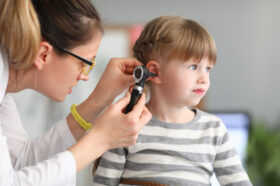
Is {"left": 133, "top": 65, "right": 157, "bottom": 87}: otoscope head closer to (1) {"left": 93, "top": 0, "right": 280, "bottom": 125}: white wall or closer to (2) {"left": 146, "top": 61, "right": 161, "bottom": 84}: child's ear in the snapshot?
(2) {"left": 146, "top": 61, "right": 161, "bottom": 84}: child's ear

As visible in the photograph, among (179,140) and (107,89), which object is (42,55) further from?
(179,140)

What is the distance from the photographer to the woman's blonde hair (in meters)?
0.90

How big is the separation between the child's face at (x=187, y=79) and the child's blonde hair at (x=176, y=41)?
2cm

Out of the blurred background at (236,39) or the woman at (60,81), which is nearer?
the woman at (60,81)

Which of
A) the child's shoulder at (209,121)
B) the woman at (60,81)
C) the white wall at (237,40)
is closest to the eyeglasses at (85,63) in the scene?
the woman at (60,81)

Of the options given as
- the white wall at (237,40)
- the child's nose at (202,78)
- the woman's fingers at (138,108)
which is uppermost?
the child's nose at (202,78)

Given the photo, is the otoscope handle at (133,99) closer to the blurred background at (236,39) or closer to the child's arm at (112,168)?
the child's arm at (112,168)

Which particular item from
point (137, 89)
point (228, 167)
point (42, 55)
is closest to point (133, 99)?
point (137, 89)


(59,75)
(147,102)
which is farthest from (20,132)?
(147,102)

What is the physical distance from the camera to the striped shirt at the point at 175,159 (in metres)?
1.13

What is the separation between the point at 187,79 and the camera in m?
1.14

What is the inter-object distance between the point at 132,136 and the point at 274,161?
211 cm

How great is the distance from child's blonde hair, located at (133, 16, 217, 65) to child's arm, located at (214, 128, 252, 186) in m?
0.27

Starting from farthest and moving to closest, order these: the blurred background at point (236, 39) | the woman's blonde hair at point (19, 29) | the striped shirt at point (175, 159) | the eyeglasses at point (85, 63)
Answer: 1. the blurred background at point (236, 39)
2. the striped shirt at point (175, 159)
3. the eyeglasses at point (85, 63)
4. the woman's blonde hair at point (19, 29)
